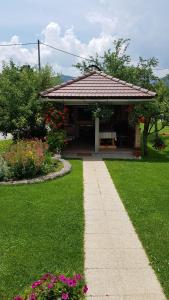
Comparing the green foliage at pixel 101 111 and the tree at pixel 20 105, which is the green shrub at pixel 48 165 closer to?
the green foliage at pixel 101 111

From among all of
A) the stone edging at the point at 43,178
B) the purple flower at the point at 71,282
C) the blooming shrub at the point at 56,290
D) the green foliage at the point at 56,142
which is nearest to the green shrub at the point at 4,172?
the stone edging at the point at 43,178

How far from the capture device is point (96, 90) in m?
17.6

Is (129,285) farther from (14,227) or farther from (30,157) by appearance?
(30,157)

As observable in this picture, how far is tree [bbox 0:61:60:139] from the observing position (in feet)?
61.6

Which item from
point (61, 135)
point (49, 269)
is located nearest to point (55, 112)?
point (61, 135)

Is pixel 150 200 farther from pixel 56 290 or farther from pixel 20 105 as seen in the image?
pixel 20 105

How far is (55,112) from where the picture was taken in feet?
56.5

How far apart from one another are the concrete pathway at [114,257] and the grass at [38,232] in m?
0.26

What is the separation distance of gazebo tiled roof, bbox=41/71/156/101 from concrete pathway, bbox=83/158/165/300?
24.5 ft

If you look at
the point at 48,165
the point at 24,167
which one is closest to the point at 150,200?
the point at 24,167

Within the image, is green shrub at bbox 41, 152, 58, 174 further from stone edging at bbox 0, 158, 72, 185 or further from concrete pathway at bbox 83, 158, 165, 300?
concrete pathway at bbox 83, 158, 165, 300

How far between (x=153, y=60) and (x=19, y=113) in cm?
1483

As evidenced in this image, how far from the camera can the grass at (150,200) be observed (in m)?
6.66

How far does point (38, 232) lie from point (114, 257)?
6.28ft
